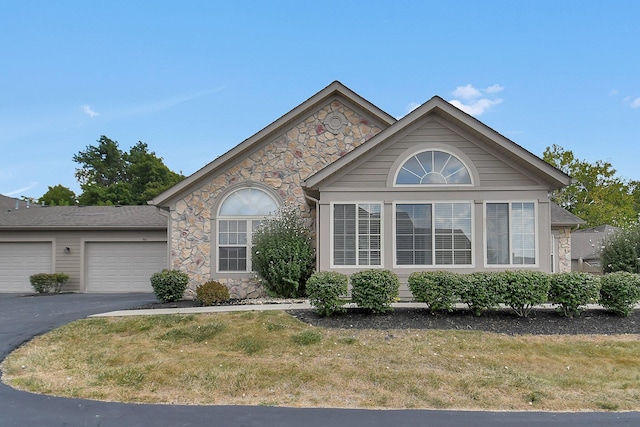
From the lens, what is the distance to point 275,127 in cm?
1441

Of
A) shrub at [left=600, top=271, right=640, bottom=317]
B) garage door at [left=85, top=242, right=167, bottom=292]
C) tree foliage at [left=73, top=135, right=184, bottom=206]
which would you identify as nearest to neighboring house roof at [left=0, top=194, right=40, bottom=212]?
garage door at [left=85, top=242, right=167, bottom=292]

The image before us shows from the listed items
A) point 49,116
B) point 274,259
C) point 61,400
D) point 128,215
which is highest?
point 49,116

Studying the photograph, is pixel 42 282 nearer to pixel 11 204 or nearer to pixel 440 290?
pixel 11 204

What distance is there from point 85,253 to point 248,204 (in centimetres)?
834

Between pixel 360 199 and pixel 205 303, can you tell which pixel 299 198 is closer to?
pixel 360 199

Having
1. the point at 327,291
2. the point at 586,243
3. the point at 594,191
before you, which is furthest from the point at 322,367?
the point at 594,191

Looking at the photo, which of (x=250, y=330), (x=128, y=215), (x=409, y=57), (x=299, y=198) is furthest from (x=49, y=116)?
(x=250, y=330)

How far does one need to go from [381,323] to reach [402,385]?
2.95 meters

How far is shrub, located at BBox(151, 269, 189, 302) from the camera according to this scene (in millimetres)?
13363

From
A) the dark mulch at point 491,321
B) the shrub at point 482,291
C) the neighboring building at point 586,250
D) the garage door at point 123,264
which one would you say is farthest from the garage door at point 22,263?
the neighboring building at point 586,250

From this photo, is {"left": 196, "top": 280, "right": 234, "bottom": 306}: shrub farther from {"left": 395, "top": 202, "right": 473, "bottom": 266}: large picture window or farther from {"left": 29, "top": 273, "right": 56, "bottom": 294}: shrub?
{"left": 29, "top": 273, "right": 56, "bottom": 294}: shrub

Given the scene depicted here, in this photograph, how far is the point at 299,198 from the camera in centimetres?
1465

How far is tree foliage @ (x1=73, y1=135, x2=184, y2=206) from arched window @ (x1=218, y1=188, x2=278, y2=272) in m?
24.1

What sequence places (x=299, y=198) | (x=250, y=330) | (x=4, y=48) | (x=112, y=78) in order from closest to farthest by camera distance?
(x=250, y=330) < (x=299, y=198) < (x=4, y=48) < (x=112, y=78)
